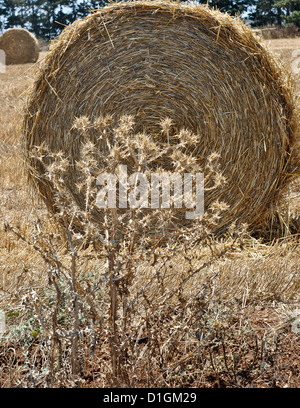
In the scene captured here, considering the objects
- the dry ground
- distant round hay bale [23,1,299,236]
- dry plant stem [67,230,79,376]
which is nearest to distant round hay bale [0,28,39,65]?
the dry ground

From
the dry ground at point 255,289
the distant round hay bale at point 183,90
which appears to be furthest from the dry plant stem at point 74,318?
the distant round hay bale at point 183,90

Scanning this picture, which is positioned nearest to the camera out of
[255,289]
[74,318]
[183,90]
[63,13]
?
[74,318]

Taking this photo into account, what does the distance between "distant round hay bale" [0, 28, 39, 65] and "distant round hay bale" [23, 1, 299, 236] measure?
14331mm

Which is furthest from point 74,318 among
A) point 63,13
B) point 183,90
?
point 63,13

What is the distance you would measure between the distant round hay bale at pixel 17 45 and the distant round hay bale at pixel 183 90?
14.3m

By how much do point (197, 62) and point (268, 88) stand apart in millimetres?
570

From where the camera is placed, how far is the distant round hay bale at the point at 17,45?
17391 mm

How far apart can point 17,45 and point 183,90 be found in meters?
14.7

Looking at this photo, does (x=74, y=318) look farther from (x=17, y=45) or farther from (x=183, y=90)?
(x=17, y=45)

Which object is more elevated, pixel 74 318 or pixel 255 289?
pixel 74 318

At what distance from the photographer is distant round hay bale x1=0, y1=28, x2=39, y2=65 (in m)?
17.4

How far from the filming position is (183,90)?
4105mm

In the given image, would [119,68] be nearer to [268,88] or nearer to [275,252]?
[268,88]

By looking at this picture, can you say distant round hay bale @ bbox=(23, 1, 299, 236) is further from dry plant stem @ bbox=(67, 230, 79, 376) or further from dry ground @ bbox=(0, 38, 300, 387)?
dry plant stem @ bbox=(67, 230, 79, 376)
